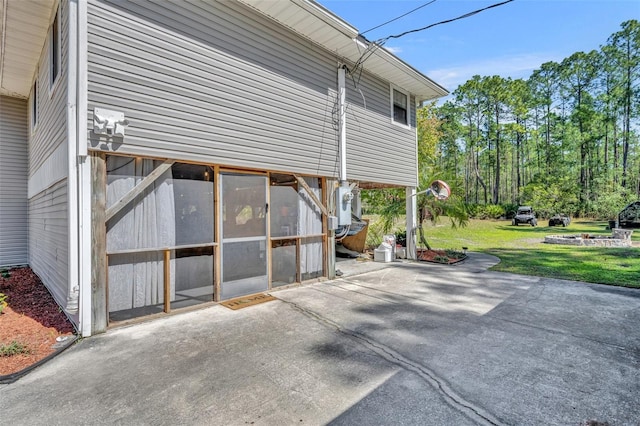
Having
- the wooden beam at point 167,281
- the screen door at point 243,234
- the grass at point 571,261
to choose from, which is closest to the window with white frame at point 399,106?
the grass at point 571,261

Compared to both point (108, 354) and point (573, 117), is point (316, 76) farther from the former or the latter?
point (573, 117)

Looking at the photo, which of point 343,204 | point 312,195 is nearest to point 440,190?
point 343,204

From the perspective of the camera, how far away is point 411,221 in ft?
29.7

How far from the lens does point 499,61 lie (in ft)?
32.7

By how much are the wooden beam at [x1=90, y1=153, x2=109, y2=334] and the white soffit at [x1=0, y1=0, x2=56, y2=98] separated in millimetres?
3067

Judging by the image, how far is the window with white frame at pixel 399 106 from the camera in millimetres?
8391

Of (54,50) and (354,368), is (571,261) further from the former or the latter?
(54,50)

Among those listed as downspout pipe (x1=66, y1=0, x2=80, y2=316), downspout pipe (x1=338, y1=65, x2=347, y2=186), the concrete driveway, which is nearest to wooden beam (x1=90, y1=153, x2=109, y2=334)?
downspout pipe (x1=66, y1=0, x2=80, y2=316)

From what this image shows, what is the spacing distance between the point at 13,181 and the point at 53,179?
5459 mm

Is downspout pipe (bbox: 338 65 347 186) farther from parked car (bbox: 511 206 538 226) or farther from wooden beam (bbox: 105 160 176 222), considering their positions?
parked car (bbox: 511 206 538 226)

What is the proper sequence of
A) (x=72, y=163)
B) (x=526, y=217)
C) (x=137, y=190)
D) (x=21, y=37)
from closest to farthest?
(x=72, y=163), (x=137, y=190), (x=21, y=37), (x=526, y=217)

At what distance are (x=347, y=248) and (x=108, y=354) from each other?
7.67 metres

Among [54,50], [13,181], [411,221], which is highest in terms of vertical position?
[54,50]

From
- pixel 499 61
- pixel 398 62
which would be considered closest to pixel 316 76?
pixel 398 62
